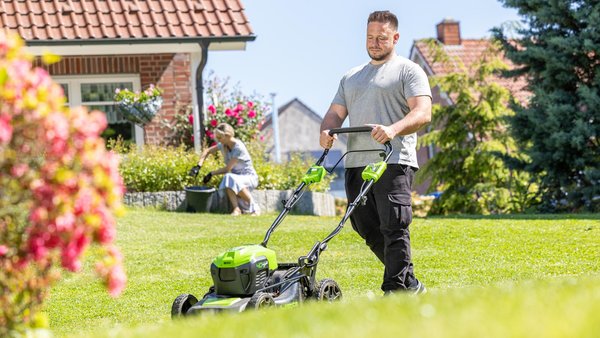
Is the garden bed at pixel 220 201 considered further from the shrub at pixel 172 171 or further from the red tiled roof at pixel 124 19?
the red tiled roof at pixel 124 19

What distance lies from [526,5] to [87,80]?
7603 millimetres

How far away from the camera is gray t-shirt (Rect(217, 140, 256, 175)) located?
15805mm

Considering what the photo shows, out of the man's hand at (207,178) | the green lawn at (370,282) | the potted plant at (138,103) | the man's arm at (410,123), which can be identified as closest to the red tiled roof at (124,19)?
the potted plant at (138,103)

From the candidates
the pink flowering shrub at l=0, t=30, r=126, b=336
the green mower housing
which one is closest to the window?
the green mower housing

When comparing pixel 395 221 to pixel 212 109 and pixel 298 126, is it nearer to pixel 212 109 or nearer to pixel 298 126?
pixel 212 109

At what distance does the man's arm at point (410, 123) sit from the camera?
6.49m

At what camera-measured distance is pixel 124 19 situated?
61.7 ft

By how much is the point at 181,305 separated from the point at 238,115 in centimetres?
1299

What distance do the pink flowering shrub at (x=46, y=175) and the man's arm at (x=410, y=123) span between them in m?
2.58

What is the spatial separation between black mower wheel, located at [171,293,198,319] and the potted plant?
40.8 feet

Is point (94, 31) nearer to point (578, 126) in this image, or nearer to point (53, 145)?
point (578, 126)

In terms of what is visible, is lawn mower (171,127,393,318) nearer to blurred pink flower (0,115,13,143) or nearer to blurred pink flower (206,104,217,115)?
blurred pink flower (0,115,13,143)

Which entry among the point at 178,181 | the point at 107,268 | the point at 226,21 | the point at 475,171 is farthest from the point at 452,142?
the point at 107,268

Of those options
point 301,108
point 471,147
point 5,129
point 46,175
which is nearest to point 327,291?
point 46,175
